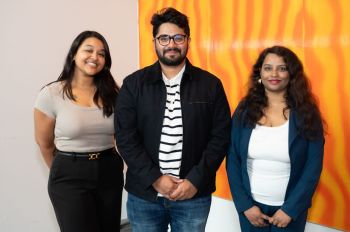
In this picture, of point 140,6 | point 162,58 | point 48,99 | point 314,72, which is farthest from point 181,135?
point 140,6

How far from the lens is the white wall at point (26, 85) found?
2.73 metres

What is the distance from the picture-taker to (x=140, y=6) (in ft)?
11.9

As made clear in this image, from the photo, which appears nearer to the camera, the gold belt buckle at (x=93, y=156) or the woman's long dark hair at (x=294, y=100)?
the woman's long dark hair at (x=294, y=100)

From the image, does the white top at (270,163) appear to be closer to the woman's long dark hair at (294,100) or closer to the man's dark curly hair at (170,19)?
the woman's long dark hair at (294,100)

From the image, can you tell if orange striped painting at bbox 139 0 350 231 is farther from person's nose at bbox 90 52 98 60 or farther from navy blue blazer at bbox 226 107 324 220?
person's nose at bbox 90 52 98 60

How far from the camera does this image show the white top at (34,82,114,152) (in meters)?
1.84

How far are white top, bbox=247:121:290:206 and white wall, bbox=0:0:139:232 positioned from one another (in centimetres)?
196

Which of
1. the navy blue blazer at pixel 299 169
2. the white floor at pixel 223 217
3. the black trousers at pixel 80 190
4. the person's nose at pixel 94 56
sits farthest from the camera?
the white floor at pixel 223 217

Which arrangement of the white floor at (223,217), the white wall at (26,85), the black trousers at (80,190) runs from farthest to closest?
the white floor at (223,217), the white wall at (26,85), the black trousers at (80,190)

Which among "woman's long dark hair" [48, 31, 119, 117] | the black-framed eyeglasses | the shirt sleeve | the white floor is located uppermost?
the black-framed eyeglasses

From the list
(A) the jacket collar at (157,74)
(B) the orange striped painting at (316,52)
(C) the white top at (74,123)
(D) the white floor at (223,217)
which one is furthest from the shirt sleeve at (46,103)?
(D) the white floor at (223,217)

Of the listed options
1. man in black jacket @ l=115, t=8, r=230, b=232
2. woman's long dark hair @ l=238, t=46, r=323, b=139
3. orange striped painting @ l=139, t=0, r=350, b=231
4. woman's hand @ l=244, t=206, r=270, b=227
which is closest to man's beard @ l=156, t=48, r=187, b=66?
man in black jacket @ l=115, t=8, r=230, b=232

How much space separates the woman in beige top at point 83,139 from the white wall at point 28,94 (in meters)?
0.91

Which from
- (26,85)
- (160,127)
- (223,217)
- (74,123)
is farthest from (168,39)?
(223,217)
